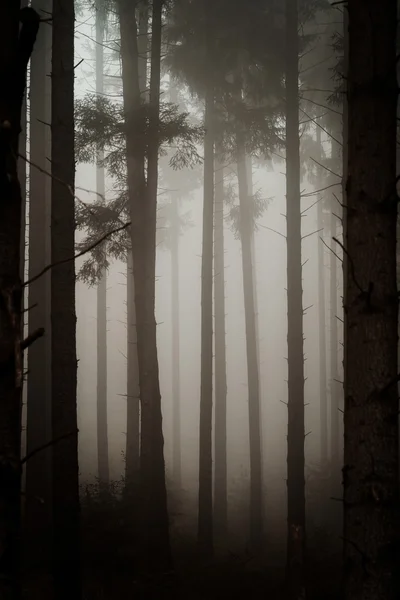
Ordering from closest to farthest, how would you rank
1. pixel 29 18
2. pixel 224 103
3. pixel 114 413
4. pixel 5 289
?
pixel 29 18, pixel 5 289, pixel 224 103, pixel 114 413

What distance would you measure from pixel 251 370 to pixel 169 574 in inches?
321

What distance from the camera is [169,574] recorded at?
29.8 feet

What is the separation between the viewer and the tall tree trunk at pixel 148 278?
371 inches

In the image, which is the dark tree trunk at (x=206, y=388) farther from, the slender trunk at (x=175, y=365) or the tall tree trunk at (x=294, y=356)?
the slender trunk at (x=175, y=365)

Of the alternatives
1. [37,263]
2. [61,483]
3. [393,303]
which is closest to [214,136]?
[37,263]

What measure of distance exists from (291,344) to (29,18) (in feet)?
28.0

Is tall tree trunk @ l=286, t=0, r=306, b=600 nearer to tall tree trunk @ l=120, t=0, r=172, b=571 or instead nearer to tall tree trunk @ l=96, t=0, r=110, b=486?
tall tree trunk @ l=120, t=0, r=172, b=571

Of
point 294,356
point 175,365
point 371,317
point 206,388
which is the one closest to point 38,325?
point 206,388

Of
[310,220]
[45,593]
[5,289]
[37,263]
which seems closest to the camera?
[5,289]

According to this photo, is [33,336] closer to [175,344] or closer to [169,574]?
[169,574]

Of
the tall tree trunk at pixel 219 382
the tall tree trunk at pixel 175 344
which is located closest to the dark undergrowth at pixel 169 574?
the tall tree trunk at pixel 219 382

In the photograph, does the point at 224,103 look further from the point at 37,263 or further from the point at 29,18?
the point at 29,18

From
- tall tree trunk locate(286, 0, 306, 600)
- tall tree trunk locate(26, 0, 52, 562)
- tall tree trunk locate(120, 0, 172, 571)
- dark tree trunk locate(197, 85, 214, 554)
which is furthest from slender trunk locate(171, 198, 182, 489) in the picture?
tall tree trunk locate(286, 0, 306, 600)

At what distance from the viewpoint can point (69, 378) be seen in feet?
23.4
